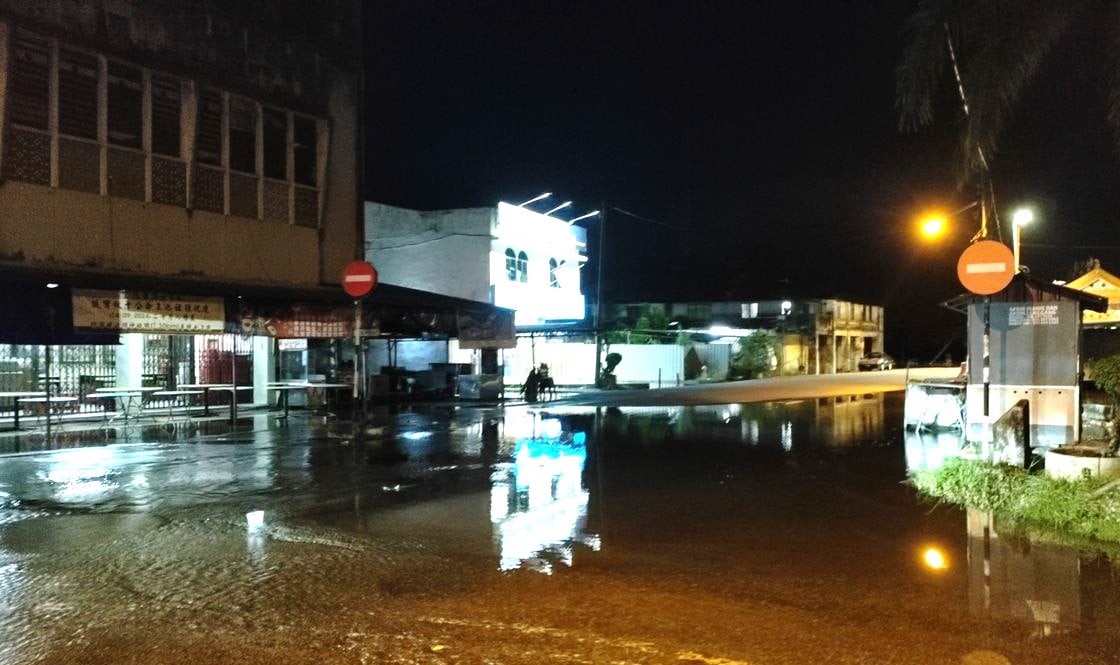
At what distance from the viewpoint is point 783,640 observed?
5.50 meters

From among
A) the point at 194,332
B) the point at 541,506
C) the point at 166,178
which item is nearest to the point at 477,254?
the point at 166,178

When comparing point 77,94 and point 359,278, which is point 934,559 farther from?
point 77,94

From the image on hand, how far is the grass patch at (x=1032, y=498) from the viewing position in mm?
8156

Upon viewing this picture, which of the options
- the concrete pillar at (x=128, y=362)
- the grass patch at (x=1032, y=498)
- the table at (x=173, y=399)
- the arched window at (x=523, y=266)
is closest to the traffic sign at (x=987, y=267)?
the grass patch at (x=1032, y=498)

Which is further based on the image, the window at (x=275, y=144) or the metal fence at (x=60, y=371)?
the window at (x=275, y=144)

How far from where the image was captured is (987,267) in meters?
10.9

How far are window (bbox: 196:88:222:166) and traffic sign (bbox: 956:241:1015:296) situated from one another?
14492 mm

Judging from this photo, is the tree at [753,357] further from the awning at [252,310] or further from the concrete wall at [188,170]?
the concrete wall at [188,170]

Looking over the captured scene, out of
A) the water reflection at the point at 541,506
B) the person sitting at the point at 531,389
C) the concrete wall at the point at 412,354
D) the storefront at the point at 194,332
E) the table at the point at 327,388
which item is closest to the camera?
the water reflection at the point at 541,506

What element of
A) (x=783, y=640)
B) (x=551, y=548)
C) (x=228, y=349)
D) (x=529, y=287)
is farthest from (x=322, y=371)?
(x=783, y=640)

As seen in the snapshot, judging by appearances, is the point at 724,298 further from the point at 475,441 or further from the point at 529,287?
the point at 475,441

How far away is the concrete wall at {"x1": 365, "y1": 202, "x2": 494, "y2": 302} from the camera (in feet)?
101

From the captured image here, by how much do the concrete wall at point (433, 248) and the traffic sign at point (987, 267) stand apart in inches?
821

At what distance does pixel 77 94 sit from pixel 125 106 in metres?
0.90
